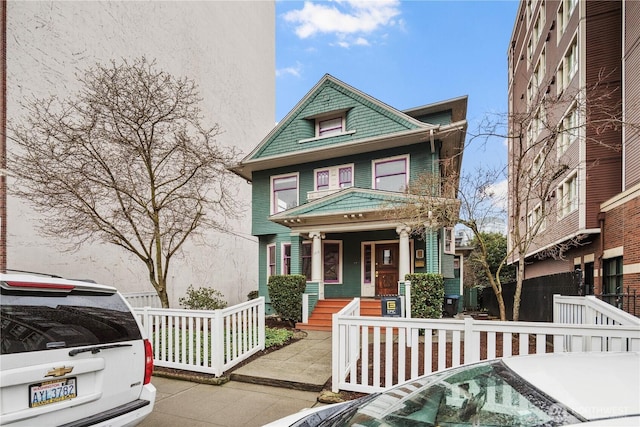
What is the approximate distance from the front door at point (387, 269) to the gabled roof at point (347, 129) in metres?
3.58

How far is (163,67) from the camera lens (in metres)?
13.1

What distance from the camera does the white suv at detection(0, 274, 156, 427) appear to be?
209 centimetres

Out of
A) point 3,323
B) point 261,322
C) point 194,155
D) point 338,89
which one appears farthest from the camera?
point 338,89

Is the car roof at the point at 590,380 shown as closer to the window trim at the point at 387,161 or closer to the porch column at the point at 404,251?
the porch column at the point at 404,251

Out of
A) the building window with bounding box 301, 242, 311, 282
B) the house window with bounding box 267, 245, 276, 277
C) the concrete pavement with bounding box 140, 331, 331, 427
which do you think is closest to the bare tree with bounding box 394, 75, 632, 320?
the concrete pavement with bounding box 140, 331, 331, 427

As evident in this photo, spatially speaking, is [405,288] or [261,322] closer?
[261,322]

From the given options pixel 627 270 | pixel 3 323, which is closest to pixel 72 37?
pixel 3 323

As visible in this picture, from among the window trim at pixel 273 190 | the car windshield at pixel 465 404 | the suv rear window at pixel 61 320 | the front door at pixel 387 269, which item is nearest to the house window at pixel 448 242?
the front door at pixel 387 269

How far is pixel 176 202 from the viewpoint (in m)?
8.34

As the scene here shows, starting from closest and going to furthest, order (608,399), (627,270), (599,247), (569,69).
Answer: (608,399), (627,270), (599,247), (569,69)

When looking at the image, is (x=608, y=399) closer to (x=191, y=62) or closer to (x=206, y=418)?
(x=206, y=418)

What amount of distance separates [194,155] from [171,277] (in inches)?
265

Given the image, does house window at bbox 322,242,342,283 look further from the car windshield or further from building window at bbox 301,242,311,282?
the car windshield

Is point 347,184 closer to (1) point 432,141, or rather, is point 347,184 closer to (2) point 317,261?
(2) point 317,261
